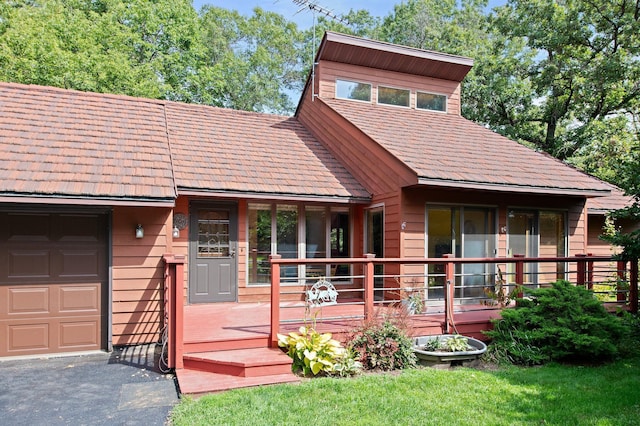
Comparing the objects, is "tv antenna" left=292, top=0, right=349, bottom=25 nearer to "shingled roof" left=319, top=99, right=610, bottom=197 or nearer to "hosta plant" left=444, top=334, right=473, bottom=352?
"shingled roof" left=319, top=99, right=610, bottom=197

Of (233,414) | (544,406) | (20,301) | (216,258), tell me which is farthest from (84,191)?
(544,406)

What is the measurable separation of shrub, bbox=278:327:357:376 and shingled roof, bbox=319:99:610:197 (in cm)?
323

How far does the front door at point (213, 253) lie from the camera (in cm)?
776

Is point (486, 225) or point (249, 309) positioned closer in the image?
point (249, 309)

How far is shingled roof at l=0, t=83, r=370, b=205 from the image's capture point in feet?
18.9

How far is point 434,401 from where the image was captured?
4086 millimetres

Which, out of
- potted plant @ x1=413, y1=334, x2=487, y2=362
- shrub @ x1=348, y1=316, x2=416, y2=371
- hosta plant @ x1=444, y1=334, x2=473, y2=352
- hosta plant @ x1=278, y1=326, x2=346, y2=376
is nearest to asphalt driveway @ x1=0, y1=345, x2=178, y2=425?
hosta plant @ x1=278, y1=326, x2=346, y2=376

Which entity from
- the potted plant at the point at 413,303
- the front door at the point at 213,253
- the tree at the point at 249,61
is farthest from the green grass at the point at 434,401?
the tree at the point at 249,61

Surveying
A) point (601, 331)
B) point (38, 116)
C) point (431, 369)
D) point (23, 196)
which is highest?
point (38, 116)

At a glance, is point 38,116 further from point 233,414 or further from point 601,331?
point 601,331

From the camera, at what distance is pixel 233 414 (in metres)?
3.75

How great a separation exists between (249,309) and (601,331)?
527 cm

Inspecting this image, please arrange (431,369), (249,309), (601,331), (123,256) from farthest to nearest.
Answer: (249,309)
(123,256)
(601,331)
(431,369)

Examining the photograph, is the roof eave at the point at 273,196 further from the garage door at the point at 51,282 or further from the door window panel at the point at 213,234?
the garage door at the point at 51,282
